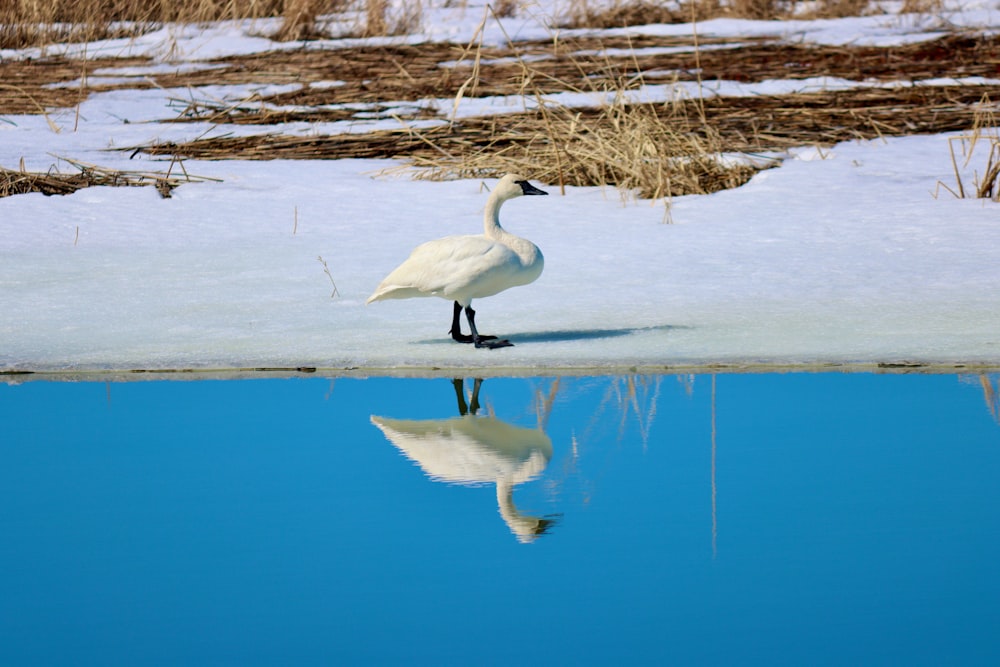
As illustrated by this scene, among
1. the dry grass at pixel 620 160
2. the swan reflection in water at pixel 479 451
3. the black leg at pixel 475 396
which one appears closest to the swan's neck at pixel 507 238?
the black leg at pixel 475 396

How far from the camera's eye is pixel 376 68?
1381 centimetres

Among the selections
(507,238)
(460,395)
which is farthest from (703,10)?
(460,395)

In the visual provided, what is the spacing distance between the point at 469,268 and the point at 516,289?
1.60 metres

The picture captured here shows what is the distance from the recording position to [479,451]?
3.91 m

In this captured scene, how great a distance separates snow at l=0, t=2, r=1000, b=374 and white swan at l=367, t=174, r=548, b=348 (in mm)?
202

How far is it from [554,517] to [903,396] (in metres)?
1.60

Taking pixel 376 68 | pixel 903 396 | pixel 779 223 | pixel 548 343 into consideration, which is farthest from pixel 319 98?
pixel 903 396

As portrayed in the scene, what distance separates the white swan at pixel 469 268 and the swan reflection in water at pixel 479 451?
0.61 meters

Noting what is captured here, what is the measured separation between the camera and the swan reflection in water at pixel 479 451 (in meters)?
3.48

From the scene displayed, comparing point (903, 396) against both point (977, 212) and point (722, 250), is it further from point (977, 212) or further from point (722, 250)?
point (977, 212)

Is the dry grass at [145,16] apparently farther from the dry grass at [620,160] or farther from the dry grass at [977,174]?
the dry grass at [977,174]

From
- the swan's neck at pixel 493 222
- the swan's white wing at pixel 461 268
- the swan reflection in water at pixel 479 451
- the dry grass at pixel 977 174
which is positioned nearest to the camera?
the swan reflection in water at pixel 479 451

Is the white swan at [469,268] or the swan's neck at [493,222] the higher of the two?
the swan's neck at [493,222]

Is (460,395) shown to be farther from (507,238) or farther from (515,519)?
(515,519)
